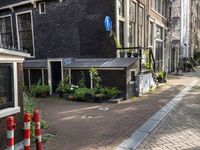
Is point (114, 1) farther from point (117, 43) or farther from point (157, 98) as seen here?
point (157, 98)

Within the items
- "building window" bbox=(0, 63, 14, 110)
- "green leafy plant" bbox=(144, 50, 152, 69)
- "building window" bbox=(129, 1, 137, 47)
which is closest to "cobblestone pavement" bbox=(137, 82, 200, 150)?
"building window" bbox=(0, 63, 14, 110)

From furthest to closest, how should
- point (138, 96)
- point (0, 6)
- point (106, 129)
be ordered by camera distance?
point (0, 6)
point (138, 96)
point (106, 129)

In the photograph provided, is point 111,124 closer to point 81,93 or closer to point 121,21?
point 81,93

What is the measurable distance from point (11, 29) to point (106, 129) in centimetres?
1341

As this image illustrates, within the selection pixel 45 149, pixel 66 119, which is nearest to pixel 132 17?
pixel 66 119

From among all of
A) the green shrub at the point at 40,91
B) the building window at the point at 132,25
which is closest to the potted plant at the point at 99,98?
the green shrub at the point at 40,91

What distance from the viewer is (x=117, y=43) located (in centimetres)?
1361

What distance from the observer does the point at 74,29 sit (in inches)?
578

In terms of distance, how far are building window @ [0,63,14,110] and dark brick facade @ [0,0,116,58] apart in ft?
28.5

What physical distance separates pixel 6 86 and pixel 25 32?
492 inches

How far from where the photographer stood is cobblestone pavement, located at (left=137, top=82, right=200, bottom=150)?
5.77 metres

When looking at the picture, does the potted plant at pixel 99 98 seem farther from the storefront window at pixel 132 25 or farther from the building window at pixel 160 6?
the building window at pixel 160 6

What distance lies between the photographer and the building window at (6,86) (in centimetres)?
536

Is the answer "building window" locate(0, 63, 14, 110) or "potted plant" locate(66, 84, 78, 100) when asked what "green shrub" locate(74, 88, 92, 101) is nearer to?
"potted plant" locate(66, 84, 78, 100)
